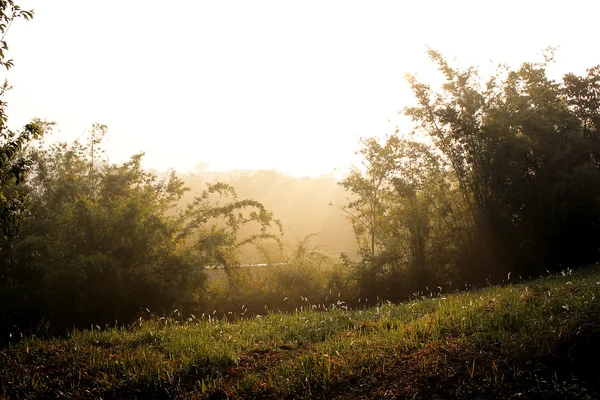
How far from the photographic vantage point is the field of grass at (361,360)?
169 inches

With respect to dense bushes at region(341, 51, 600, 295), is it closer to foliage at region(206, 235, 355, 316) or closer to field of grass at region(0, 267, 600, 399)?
foliage at region(206, 235, 355, 316)

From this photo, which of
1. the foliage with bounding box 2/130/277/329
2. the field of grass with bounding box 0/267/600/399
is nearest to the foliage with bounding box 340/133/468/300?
the foliage with bounding box 2/130/277/329

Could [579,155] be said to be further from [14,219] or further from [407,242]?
[14,219]

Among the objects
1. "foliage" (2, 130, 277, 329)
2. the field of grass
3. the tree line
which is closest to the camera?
the field of grass

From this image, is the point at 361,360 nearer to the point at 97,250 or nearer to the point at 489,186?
the point at 97,250

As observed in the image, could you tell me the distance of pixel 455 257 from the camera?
14.6 meters

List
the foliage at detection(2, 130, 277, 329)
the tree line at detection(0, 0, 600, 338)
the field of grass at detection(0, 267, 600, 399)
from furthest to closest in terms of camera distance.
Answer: the tree line at detection(0, 0, 600, 338) < the foliage at detection(2, 130, 277, 329) < the field of grass at detection(0, 267, 600, 399)

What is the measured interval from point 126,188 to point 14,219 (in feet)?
26.3

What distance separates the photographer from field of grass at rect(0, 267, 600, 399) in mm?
4281

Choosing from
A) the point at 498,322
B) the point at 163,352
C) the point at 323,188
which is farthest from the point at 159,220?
the point at 323,188

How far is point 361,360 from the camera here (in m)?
5.03

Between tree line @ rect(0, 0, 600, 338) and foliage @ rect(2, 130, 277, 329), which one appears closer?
foliage @ rect(2, 130, 277, 329)

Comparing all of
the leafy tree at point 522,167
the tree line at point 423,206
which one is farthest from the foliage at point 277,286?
the leafy tree at point 522,167

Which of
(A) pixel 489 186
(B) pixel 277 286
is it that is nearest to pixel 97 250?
(B) pixel 277 286
